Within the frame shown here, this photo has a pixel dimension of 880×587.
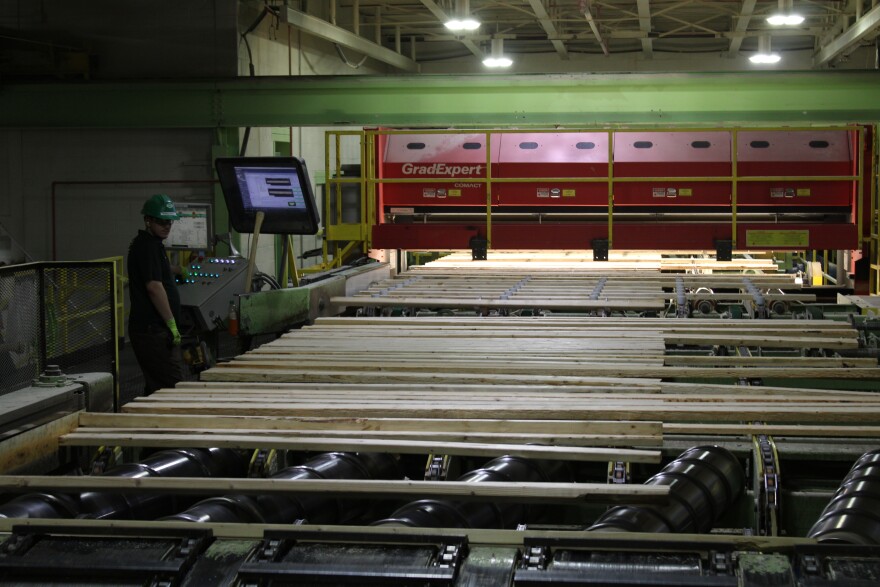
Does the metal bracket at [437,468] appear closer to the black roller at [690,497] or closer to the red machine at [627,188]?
the black roller at [690,497]

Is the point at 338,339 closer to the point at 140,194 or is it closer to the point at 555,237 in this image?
the point at 555,237

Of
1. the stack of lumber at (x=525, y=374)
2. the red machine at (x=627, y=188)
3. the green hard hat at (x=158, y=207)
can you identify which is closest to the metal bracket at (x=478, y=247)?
the red machine at (x=627, y=188)

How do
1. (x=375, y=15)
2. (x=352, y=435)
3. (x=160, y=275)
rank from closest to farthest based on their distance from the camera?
(x=352, y=435) < (x=160, y=275) < (x=375, y=15)

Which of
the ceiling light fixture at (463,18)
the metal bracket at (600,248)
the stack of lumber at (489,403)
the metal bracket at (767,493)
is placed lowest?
the metal bracket at (767,493)

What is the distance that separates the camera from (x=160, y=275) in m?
7.17

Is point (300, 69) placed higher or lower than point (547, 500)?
higher

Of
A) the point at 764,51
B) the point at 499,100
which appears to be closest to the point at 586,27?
the point at 764,51

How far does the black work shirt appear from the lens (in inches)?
280

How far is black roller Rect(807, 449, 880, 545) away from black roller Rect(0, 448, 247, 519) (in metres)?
2.08

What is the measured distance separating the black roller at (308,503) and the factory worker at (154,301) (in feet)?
11.4

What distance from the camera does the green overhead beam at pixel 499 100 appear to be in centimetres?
1021

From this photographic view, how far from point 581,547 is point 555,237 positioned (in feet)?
25.7

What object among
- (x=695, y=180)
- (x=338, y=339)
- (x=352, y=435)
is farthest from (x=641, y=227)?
(x=352, y=435)

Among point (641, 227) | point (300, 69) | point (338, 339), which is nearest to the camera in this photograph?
point (338, 339)
